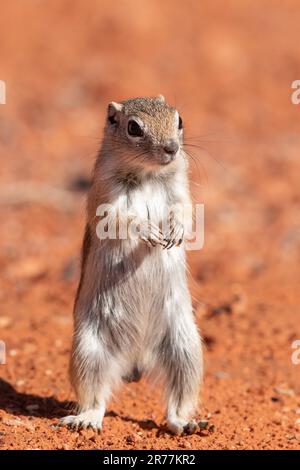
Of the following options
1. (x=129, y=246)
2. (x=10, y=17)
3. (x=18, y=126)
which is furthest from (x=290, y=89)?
(x=129, y=246)

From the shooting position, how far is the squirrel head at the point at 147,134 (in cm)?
613

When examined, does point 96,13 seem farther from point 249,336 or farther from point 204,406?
point 204,406

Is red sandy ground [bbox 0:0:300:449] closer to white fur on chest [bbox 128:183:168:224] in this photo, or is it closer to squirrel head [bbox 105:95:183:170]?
white fur on chest [bbox 128:183:168:224]

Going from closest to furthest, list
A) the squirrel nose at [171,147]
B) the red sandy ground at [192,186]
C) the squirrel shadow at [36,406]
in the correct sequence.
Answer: the squirrel nose at [171,147] < the squirrel shadow at [36,406] < the red sandy ground at [192,186]

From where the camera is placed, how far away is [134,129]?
6371 millimetres

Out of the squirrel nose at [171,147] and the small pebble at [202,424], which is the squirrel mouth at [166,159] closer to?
the squirrel nose at [171,147]

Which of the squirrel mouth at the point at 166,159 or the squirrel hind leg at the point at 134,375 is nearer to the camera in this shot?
the squirrel mouth at the point at 166,159

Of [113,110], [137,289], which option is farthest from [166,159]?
[137,289]

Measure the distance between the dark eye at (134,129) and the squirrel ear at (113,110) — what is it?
0.29 m

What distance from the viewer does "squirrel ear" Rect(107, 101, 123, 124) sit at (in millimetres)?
6641

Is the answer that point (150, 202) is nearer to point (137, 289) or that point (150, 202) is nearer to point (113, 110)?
point (137, 289)

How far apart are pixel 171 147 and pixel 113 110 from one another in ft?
2.83

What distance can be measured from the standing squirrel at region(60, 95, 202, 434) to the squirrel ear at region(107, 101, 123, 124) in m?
0.16

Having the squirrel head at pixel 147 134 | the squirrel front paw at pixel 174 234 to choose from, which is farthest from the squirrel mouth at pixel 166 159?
the squirrel front paw at pixel 174 234
